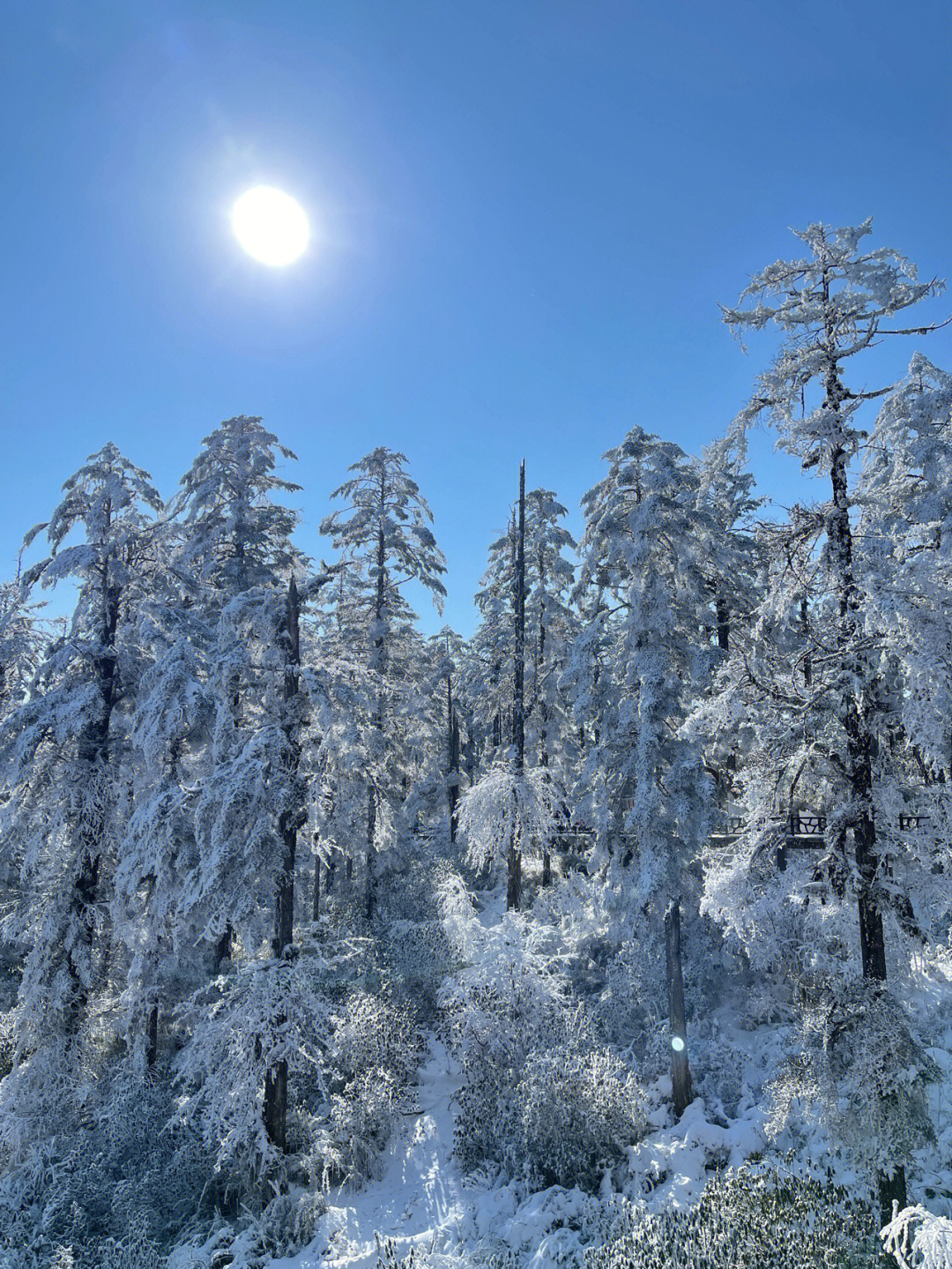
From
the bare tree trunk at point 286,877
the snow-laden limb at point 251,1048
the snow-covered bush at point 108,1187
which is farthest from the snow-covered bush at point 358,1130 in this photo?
the snow-covered bush at point 108,1187

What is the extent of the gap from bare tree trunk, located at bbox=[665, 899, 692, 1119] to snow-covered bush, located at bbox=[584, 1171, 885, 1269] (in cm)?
385

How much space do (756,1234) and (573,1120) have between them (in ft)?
11.6

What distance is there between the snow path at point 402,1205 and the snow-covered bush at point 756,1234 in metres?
2.82

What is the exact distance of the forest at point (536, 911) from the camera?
25.8 feet

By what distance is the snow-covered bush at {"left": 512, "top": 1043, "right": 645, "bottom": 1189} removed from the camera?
31.6 ft

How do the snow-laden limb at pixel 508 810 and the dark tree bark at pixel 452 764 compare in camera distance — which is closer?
the snow-laden limb at pixel 508 810

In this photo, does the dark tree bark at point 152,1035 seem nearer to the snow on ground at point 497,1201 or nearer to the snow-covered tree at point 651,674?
the snow on ground at point 497,1201

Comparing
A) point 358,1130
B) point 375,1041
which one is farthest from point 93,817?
point 358,1130

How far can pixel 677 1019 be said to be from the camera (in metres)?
12.4

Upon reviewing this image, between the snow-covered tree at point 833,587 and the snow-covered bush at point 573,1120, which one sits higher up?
the snow-covered tree at point 833,587

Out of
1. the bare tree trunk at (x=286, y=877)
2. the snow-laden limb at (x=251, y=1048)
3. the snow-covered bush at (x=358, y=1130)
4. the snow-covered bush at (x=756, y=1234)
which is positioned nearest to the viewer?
the snow-covered bush at (x=756, y=1234)

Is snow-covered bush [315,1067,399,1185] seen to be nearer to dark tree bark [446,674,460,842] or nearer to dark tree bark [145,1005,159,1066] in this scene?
dark tree bark [145,1005,159,1066]

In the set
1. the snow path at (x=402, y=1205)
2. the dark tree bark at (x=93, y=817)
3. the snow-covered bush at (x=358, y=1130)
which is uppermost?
the dark tree bark at (x=93, y=817)

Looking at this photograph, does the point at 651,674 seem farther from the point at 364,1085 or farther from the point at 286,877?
the point at 364,1085
